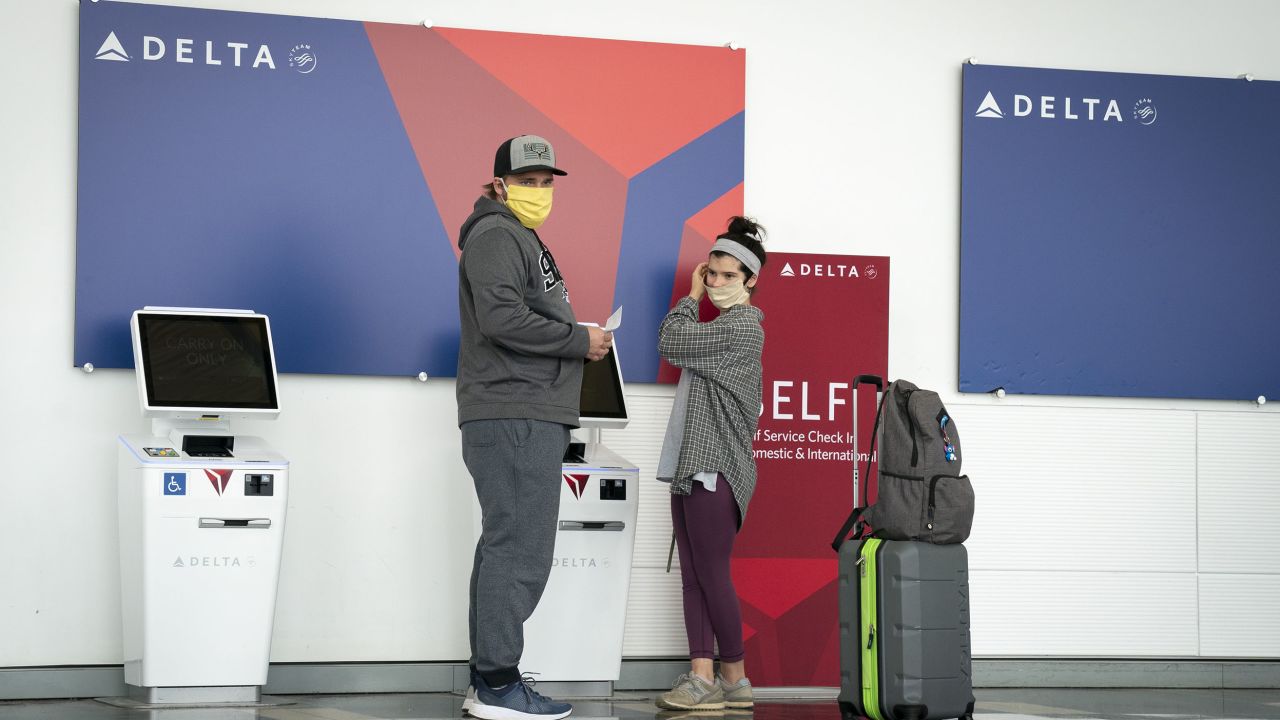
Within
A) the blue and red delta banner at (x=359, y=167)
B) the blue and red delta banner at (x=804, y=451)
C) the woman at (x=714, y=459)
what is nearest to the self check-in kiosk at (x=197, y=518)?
the blue and red delta banner at (x=359, y=167)

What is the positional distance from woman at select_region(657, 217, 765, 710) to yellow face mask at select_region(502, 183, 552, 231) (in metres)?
0.72

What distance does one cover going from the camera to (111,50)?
4539 millimetres

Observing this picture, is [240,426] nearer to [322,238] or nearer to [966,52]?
[322,238]

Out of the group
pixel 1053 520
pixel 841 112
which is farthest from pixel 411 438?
pixel 1053 520

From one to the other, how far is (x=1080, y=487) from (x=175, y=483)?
3.46 meters

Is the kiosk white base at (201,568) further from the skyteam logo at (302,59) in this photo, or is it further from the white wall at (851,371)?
the skyteam logo at (302,59)

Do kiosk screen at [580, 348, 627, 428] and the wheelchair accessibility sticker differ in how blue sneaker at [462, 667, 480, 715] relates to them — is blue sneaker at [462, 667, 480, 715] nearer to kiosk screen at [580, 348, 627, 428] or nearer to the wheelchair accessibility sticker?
kiosk screen at [580, 348, 627, 428]

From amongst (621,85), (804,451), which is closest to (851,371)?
(804,451)

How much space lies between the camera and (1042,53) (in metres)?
5.27

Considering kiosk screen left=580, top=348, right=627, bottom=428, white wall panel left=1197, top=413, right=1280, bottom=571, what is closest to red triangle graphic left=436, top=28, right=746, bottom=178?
kiosk screen left=580, top=348, right=627, bottom=428

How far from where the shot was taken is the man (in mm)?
3697

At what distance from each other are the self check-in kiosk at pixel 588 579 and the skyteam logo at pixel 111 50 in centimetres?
206

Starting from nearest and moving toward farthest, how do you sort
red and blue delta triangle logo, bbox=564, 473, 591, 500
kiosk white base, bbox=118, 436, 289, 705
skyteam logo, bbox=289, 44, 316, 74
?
kiosk white base, bbox=118, 436, 289, 705, red and blue delta triangle logo, bbox=564, 473, 591, 500, skyteam logo, bbox=289, 44, 316, 74

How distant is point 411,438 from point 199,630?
1039mm
